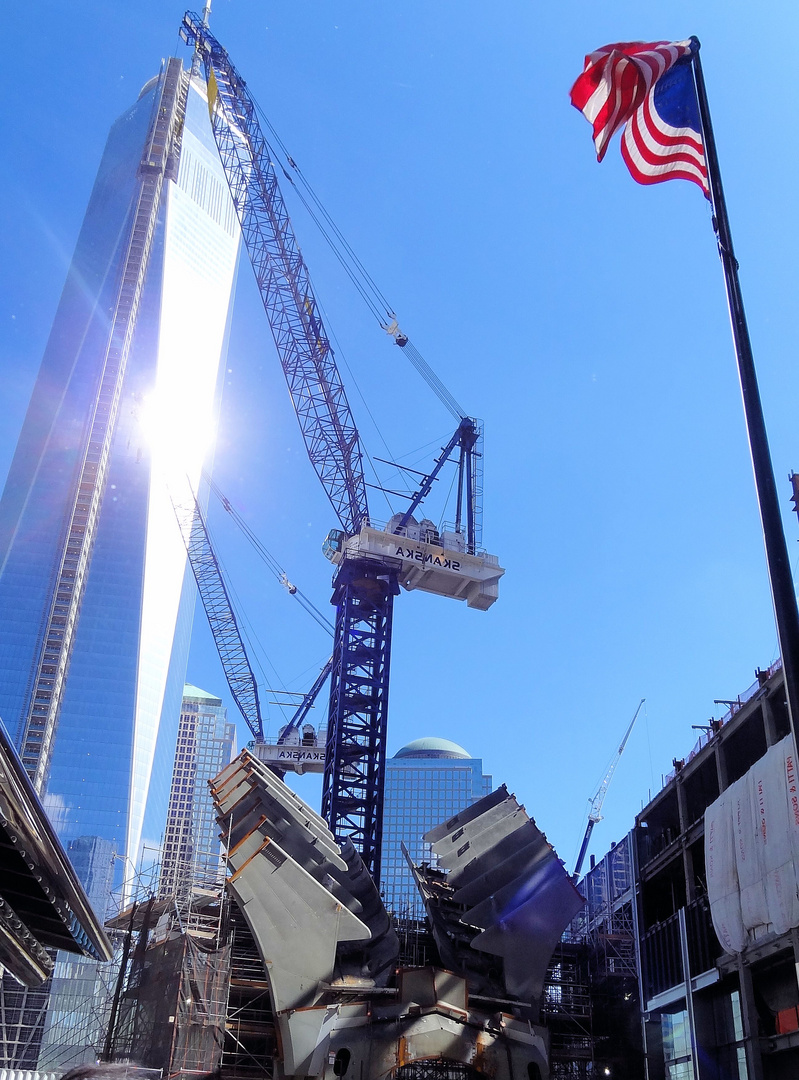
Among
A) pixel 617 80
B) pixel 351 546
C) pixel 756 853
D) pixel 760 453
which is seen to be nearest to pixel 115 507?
pixel 351 546

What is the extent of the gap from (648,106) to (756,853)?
26.8 meters

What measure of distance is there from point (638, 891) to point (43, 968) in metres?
38.8

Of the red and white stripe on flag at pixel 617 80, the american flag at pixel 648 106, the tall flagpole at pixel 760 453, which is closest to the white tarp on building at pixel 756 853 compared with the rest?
the tall flagpole at pixel 760 453

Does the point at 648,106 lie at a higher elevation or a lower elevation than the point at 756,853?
higher

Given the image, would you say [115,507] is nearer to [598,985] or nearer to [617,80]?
[598,985]

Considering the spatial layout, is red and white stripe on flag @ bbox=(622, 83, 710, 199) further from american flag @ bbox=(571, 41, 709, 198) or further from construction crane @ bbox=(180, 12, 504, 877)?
construction crane @ bbox=(180, 12, 504, 877)

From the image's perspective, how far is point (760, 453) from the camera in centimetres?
1273

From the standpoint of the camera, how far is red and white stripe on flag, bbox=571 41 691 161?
609 inches

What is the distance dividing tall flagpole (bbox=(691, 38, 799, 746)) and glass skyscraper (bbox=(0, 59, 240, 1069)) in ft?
410

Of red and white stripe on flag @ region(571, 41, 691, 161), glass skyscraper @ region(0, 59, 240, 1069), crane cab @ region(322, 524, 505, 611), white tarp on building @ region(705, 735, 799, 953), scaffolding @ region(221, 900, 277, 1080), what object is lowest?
scaffolding @ region(221, 900, 277, 1080)

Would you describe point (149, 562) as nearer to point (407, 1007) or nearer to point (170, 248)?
point (170, 248)

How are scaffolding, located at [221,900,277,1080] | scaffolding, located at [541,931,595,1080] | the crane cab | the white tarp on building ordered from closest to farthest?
the white tarp on building
scaffolding, located at [221,900,277,1080]
scaffolding, located at [541,931,595,1080]
the crane cab

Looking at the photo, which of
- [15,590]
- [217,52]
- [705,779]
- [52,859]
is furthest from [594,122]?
[15,590]

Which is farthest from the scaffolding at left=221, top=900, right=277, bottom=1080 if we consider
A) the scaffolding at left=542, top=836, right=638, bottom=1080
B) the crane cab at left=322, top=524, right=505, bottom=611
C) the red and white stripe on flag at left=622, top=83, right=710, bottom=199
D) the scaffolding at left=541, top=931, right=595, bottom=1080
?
the red and white stripe on flag at left=622, top=83, right=710, bottom=199
